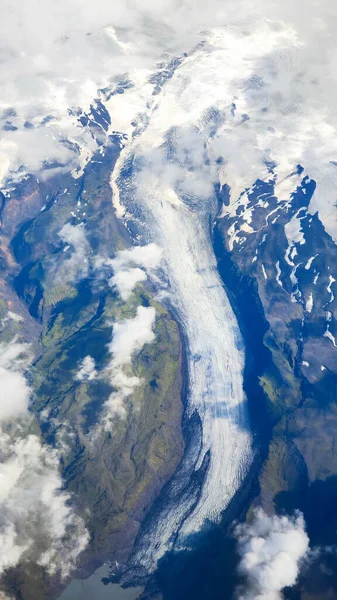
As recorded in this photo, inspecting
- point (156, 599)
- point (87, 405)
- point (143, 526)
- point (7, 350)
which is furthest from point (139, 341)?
point (156, 599)

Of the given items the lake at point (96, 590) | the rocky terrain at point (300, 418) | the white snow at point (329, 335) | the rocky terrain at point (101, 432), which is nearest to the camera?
the lake at point (96, 590)

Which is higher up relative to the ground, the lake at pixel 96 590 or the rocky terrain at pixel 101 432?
the rocky terrain at pixel 101 432

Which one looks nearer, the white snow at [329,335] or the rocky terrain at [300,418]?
the rocky terrain at [300,418]

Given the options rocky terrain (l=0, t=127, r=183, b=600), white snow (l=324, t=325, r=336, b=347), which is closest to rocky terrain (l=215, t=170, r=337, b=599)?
white snow (l=324, t=325, r=336, b=347)

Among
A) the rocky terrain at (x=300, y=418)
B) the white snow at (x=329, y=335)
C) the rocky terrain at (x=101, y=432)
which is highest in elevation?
the white snow at (x=329, y=335)

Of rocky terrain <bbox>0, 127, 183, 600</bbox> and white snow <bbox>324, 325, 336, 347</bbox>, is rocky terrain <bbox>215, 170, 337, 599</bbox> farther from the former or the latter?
rocky terrain <bbox>0, 127, 183, 600</bbox>

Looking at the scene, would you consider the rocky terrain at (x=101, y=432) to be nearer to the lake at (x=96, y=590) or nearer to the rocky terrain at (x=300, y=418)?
the lake at (x=96, y=590)

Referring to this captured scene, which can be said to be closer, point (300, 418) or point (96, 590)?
point (96, 590)

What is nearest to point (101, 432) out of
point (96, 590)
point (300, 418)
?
point (96, 590)

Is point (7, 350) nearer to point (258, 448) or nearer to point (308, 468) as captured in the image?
point (258, 448)

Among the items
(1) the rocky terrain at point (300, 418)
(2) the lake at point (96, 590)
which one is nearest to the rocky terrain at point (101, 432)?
(2) the lake at point (96, 590)

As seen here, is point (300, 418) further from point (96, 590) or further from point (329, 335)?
point (96, 590)
